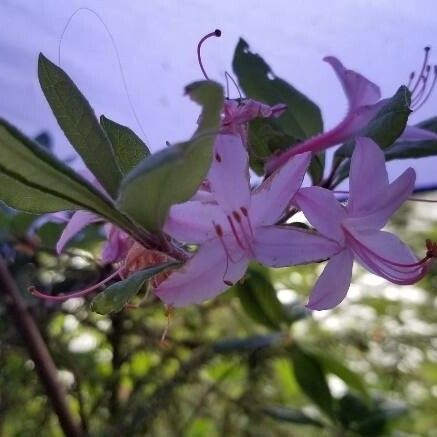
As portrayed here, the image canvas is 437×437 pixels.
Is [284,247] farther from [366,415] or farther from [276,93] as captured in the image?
[366,415]

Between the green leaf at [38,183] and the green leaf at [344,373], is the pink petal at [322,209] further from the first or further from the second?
the green leaf at [344,373]

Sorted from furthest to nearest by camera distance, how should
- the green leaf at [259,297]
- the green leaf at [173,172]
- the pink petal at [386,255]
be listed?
the green leaf at [259,297]
the pink petal at [386,255]
the green leaf at [173,172]

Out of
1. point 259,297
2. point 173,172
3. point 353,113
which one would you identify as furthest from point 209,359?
point 173,172

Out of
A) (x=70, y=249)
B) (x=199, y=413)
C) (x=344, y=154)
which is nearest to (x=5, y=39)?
(x=70, y=249)

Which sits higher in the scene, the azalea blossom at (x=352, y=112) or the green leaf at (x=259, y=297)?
the azalea blossom at (x=352, y=112)

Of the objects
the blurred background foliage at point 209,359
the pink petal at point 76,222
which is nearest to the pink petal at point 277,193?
the pink petal at point 76,222

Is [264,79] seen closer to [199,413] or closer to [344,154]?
[344,154]
